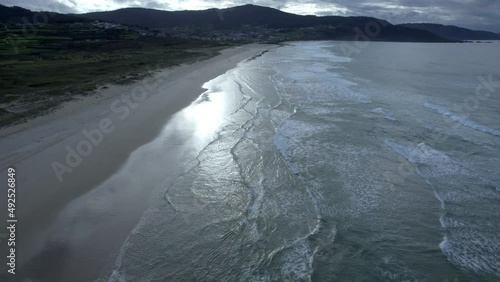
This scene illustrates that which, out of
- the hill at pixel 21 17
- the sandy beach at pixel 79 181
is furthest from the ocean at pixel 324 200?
the hill at pixel 21 17

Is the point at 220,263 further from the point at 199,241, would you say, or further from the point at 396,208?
the point at 396,208

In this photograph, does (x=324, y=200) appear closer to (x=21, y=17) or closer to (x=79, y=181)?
(x=79, y=181)

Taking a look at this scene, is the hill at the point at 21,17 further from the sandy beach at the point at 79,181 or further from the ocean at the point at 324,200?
the ocean at the point at 324,200

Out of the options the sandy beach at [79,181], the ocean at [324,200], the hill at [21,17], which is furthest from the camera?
the hill at [21,17]

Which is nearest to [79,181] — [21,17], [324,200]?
[324,200]

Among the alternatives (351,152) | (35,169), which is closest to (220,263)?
(35,169)

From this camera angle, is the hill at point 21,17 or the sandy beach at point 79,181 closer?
the sandy beach at point 79,181
